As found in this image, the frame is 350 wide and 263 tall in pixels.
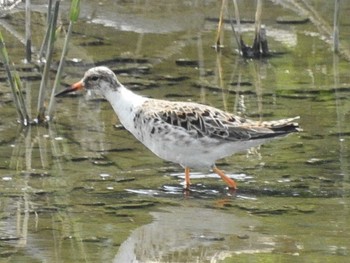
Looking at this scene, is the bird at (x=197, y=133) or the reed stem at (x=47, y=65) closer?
the bird at (x=197, y=133)

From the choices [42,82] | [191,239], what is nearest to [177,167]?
[42,82]

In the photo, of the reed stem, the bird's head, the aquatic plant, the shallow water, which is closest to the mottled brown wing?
the shallow water

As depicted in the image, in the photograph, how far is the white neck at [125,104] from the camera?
9827mm

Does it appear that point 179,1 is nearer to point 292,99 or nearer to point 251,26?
point 251,26

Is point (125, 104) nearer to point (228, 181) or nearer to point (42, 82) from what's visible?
point (228, 181)

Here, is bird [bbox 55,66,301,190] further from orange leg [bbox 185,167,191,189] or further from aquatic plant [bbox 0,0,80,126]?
aquatic plant [bbox 0,0,80,126]

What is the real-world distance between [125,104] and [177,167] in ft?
2.56

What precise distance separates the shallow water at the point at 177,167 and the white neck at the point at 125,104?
1.34ft

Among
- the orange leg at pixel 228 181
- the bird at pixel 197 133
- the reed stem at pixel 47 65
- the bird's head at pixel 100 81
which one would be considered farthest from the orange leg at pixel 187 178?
the reed stem at pixel 47 65

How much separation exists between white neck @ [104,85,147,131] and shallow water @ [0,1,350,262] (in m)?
0.41

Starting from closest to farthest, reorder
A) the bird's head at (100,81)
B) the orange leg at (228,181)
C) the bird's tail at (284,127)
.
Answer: the orange leg at (228,181) → the bird's tail at (284,127) → the bird's head at (100,81)

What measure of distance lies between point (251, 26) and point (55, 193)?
7.68 metres

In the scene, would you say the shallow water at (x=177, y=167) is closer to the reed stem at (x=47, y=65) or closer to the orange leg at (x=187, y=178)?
the orange leg at (x=187, y=178)

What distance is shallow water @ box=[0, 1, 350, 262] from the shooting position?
25.5 feet
